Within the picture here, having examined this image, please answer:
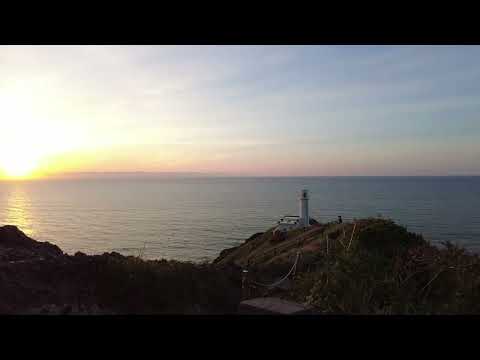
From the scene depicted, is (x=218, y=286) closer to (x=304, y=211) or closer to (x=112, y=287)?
(x=112, y=287)

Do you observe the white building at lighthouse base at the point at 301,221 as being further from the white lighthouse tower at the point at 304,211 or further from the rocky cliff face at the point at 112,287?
the rocky cliff face at the point at 112,287

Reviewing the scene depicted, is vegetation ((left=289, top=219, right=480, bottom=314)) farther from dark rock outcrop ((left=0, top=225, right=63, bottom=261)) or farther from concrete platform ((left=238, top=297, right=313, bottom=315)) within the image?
dark rock outcrop ((left=0, top=225, right=63, bottom=261))

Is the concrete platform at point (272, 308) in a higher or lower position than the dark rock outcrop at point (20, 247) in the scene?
higher

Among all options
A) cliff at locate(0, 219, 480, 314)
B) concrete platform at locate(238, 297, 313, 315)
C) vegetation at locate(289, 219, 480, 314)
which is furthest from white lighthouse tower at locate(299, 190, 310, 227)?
concrete platform at locate(238, 297, 313, 315)

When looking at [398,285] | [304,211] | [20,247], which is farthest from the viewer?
[304,211]

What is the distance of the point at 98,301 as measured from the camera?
4625 mm

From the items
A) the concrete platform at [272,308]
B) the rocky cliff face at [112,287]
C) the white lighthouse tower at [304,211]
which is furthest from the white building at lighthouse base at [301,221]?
the concrete platform at [272,308]

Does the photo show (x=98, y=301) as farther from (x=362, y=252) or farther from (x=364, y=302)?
(x=362, y=252)

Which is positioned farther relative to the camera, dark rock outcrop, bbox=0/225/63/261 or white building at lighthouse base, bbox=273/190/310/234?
white building at lighthouse base, bbox=273/190/310/234

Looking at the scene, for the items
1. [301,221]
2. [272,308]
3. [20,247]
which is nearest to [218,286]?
[272,308]

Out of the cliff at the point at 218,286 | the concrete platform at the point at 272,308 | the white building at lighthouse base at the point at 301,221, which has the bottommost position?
the white building at lighthouse base at the point at 301,221
